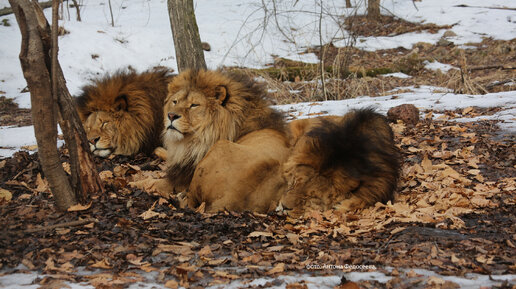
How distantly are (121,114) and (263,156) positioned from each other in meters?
2.36

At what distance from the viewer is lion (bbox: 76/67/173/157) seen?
585 cm

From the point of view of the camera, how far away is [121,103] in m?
5.92

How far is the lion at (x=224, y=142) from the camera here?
419 cm

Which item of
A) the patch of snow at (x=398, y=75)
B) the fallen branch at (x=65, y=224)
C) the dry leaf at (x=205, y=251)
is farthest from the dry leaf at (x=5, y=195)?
the patch of snow at (x=398, y=75)

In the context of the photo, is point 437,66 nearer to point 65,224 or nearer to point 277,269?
point 277,269

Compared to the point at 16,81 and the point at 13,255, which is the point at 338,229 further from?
the point at 16,81

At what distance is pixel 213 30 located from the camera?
58.9 ft

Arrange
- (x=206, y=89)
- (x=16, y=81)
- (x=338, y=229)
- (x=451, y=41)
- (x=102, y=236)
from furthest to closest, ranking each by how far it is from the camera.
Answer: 1. (x=451, y=41)
2. (x=16, y=81)
3. (x=206, y=89)
4. (x=338, y=229)
5. (x=102, y=236)

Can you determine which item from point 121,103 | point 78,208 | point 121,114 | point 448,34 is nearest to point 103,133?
point 121,114

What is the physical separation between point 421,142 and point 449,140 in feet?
1.06

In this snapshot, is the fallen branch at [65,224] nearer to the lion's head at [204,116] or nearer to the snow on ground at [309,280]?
the snow on ground at [309,280]

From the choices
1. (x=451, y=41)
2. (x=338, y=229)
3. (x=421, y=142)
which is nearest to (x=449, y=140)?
(x=421, y=142)

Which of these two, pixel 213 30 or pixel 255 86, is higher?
pixel 213 30

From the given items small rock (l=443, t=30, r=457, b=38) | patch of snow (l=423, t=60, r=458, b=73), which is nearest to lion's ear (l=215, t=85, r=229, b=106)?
patch of snow (l=423, t=60, r=458, b=73)
